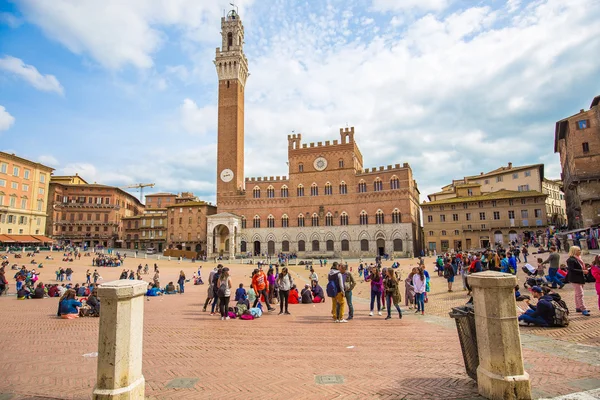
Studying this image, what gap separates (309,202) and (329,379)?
46804 millimetres

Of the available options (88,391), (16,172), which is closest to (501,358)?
(88,391)

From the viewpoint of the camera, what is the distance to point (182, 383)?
506 centimetres

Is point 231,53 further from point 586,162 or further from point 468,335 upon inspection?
point 468,335

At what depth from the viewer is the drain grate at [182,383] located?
493cm

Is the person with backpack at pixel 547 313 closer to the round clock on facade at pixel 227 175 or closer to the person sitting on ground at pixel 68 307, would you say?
the person sitting on ground at pixel 68 307

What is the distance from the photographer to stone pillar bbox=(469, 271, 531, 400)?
3.88m

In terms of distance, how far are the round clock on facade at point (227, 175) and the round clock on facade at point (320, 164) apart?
13.7 metres

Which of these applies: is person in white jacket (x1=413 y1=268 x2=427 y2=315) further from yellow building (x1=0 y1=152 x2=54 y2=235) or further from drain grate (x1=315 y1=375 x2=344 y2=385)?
yellow building (x1=0 y1=152 x2=54 y2=235)

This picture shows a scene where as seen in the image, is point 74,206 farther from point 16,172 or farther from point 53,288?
point 53,288

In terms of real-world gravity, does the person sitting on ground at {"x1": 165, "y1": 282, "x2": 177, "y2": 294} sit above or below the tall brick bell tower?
below

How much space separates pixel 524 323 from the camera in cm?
827

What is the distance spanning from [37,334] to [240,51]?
5753 centimetres

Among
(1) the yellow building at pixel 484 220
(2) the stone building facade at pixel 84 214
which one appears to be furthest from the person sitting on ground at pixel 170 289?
(2) the stone building facade at pixel 84 214

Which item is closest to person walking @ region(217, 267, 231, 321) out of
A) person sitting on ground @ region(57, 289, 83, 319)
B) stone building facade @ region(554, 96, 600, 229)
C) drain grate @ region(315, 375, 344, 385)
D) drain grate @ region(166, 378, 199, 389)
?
person sitting on ground @ region(57, 289, 83, 319)
